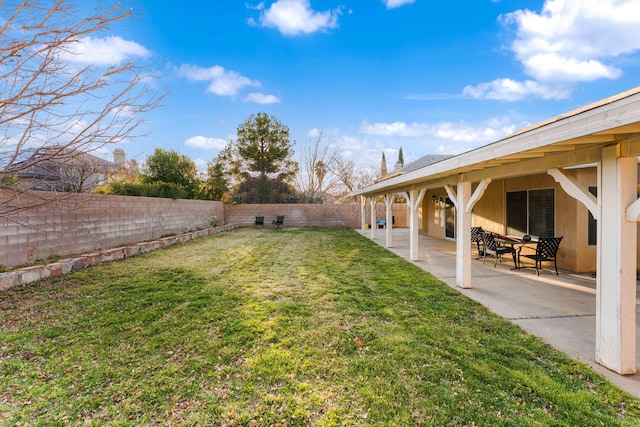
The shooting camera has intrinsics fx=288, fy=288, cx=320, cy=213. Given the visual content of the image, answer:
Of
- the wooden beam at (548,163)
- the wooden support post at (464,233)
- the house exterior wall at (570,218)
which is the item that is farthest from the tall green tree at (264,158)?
the wooden beam at (548,163)

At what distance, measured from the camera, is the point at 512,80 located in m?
13.7

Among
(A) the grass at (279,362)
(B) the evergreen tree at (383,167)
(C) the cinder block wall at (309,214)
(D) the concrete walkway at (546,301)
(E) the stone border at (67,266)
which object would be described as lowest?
(D) the concrete walkway at (546,301)

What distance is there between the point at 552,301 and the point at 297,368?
4.09 metres

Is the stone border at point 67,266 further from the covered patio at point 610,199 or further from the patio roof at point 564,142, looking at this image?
the covered patio at point 610,199

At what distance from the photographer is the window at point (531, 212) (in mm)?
6672

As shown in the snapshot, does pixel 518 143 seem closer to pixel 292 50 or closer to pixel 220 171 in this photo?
pixel 292 50

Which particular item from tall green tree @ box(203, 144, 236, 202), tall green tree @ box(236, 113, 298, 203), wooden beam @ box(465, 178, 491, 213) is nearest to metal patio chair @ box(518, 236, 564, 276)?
wooden beam @ box(465, 178, 491, 213)

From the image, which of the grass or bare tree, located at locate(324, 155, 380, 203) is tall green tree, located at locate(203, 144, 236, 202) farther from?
the grass

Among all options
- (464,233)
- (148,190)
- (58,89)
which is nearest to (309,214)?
(148,190)

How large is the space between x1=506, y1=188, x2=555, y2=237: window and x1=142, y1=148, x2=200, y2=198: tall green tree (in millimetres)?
13397

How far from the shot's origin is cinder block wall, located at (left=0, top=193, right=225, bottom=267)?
5199 millimetres

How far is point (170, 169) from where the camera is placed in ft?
48.3

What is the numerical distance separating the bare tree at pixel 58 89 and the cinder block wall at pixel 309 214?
15.0m

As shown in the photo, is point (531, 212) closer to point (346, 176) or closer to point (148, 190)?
point (148, 190)
